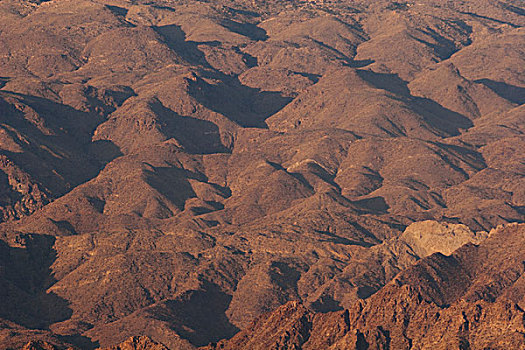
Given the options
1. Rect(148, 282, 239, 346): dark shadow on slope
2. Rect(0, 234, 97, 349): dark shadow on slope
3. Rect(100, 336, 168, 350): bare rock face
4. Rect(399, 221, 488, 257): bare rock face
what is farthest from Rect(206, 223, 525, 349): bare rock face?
Rect(399, 221, 488, 257): bare rock face

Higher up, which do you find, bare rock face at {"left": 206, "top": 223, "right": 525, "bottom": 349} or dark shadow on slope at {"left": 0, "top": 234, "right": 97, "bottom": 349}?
bare rock face at {"left": 206, "top": 223, "right": 525, "bottom": 349}

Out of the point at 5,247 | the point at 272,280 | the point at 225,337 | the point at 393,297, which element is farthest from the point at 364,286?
the point at 5,247

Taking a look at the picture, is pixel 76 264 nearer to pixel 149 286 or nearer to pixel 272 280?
pixel 149 286

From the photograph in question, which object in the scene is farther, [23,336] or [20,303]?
[20,303]

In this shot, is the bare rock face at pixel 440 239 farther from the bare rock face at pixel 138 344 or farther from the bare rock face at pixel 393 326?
the bare rock face at pixel 138 344

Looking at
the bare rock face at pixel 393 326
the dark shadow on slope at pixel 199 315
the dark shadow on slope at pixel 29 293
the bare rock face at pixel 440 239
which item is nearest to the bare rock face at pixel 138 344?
the bare rock face at pixel 393 326

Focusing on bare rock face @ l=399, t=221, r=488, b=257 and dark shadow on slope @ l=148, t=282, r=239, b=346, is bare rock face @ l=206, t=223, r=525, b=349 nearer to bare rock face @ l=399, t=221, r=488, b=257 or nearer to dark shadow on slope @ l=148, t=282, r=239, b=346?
dark shadow on slope @ l=148, t=282, r=239, b=346
